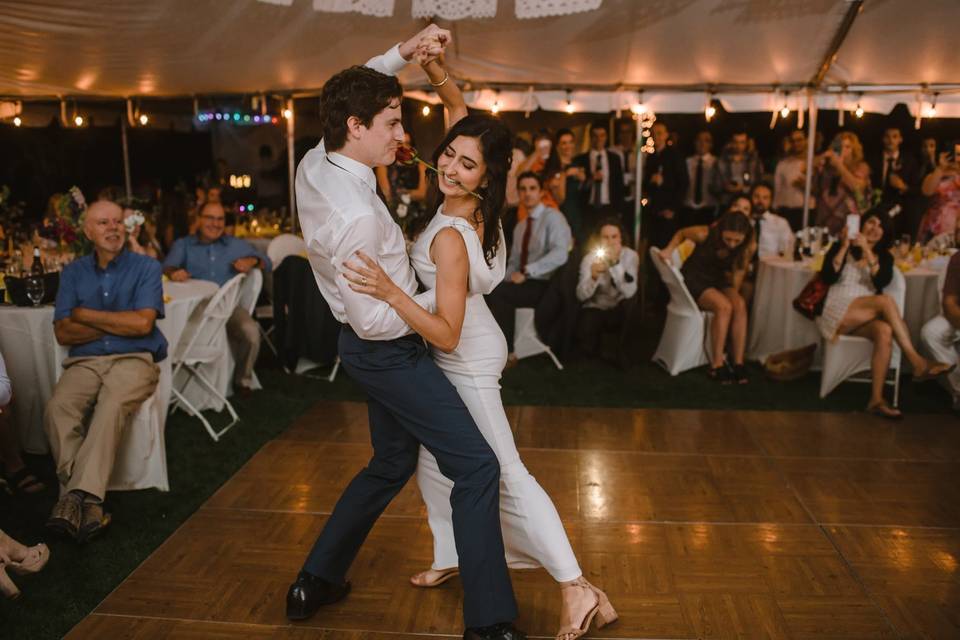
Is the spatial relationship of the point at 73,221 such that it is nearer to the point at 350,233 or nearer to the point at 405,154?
the point at 405,154

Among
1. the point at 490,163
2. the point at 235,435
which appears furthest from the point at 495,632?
the point at 235,435

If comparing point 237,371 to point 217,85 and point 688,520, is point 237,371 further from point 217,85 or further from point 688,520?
point 217,85

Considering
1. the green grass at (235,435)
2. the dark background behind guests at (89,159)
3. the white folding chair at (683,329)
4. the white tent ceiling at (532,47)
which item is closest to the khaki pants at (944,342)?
the green grass at (235,435)

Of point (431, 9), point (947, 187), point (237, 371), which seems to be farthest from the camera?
point (947, 187)

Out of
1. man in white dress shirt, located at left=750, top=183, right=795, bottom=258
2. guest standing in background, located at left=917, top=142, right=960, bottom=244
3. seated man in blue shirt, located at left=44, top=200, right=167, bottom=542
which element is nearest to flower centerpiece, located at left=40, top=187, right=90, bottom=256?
seated man in blue shirt, located at left=44, top=200, right=167, bottom=542

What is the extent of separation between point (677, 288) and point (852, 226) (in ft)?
3.90

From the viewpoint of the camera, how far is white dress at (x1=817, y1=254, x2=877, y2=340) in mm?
4992

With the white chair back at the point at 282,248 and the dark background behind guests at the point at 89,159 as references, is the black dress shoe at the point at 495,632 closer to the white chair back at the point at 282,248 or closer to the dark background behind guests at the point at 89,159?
the white chair back at the point at 282,248

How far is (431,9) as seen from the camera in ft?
18.1

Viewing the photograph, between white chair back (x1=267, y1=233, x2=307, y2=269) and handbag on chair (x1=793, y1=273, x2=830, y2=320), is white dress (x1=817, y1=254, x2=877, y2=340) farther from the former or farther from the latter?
white chair back (x1=267, y1=233, x2=307, y2=269)

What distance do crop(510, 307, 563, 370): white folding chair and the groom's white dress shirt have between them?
3736mm

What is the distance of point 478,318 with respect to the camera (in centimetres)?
228

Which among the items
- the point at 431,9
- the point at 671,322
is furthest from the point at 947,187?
the point at 431,9

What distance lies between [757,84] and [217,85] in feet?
17.5
